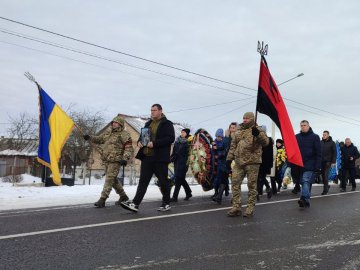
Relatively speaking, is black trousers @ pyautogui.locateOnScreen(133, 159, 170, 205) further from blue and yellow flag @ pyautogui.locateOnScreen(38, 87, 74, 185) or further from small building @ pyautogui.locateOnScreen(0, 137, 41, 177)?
small building @ pyautogui.locateOnScreen(0, 137, 41, 177)

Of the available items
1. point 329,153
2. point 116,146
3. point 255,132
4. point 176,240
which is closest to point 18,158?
point 329,153

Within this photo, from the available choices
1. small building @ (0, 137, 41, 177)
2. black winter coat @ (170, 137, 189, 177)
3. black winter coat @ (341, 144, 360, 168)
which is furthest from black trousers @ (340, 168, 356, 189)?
small building @ (0, 137, 41, 177)

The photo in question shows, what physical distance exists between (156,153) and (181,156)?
301 centimetres

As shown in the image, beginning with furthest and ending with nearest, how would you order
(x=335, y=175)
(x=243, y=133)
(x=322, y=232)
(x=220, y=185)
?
(x=335, y=175), (x=220, y=185), (x=243, y=133), (x=322, y=232)

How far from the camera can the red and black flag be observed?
24.2ft

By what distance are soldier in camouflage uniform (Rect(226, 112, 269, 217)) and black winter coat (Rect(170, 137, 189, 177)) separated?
3.20 m

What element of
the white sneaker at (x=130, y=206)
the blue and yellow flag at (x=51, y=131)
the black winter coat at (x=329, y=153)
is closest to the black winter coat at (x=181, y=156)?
the blue and yellow flag at (x=51, y=131)

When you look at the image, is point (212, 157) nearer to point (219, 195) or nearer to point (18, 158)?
point (219, 195)

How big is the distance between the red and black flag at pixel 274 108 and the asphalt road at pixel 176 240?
1.14 meters

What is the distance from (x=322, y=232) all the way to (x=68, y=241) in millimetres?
3288

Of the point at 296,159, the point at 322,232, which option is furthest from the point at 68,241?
the point at 296,159

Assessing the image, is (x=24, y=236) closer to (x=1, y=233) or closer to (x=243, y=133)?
(x=1, y=233)

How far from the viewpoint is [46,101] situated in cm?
1023

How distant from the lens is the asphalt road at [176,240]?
413 centimetres
